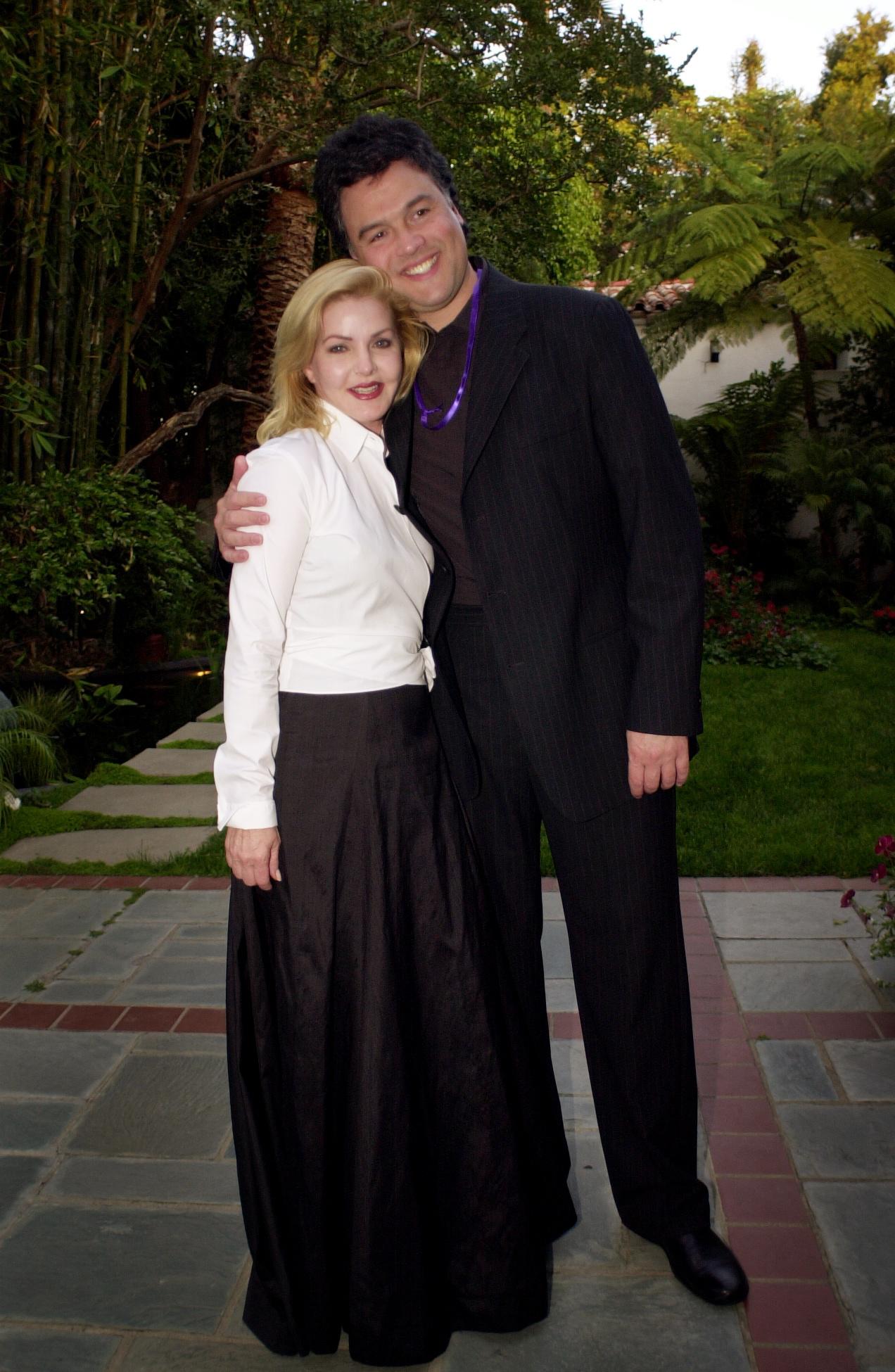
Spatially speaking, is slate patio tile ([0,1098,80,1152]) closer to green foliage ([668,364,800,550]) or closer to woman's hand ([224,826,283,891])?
woman's hand ([224,826,283,891])

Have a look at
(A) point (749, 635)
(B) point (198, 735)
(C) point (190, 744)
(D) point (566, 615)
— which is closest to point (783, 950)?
(D) point (566, 615)

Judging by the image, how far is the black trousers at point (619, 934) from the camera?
2.15 metres

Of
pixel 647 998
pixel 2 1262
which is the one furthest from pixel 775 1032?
pixel 2 1262

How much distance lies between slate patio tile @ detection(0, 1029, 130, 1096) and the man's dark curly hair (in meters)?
2.11

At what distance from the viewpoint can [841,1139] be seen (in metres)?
2.62

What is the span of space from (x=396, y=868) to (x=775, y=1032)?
1.64 meters

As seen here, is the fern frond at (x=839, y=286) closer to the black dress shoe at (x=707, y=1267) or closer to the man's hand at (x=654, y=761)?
the man's hand at (x=654, y=761)

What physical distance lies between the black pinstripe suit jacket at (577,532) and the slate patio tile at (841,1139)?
1.09 m

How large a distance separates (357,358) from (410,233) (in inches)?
10.8

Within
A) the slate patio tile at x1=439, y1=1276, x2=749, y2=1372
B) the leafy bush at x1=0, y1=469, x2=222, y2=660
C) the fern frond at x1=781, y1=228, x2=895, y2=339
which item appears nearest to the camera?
the slate patio tile at x1=439, y1=1276, x2=749, y2=1372

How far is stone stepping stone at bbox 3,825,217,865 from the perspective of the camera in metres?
4.71

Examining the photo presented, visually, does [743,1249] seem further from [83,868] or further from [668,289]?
[668,289]

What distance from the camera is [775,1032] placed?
10.2 feet

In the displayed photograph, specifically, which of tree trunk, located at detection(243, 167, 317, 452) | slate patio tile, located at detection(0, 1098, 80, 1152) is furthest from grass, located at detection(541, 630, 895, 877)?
tree trunk, located at detection(243, 167, 317, 452)
